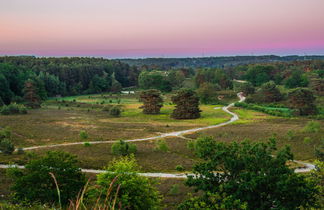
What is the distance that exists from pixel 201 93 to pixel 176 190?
273ft

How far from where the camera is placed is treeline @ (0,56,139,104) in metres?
110

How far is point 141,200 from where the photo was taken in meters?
18.5

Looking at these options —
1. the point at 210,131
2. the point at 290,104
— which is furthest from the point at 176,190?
the point at 290,104

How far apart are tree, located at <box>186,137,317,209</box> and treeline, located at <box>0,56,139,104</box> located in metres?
92.2

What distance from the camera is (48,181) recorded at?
808 inches

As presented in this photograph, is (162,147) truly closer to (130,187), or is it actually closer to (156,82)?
(130,187)

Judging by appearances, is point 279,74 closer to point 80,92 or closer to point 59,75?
point 80,92

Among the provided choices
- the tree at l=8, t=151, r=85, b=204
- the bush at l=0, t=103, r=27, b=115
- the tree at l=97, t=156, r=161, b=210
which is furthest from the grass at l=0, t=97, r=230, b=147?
the tree at l=97, t=156, r=161, b=210

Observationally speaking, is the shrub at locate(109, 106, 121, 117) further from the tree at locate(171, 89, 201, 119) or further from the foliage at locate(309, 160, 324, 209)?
the foliage at locate(309, 160, 324, 209)

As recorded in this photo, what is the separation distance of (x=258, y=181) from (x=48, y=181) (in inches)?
536

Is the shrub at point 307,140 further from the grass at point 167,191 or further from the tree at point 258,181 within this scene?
the tree at point 258,181

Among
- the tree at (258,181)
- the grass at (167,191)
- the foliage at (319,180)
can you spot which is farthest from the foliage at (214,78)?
the tree at (258,181)

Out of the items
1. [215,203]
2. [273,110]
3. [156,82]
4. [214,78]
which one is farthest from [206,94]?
[215,203]

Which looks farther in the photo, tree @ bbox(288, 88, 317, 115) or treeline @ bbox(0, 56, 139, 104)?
treeline @ bbox(0, 56, 139, 104)
